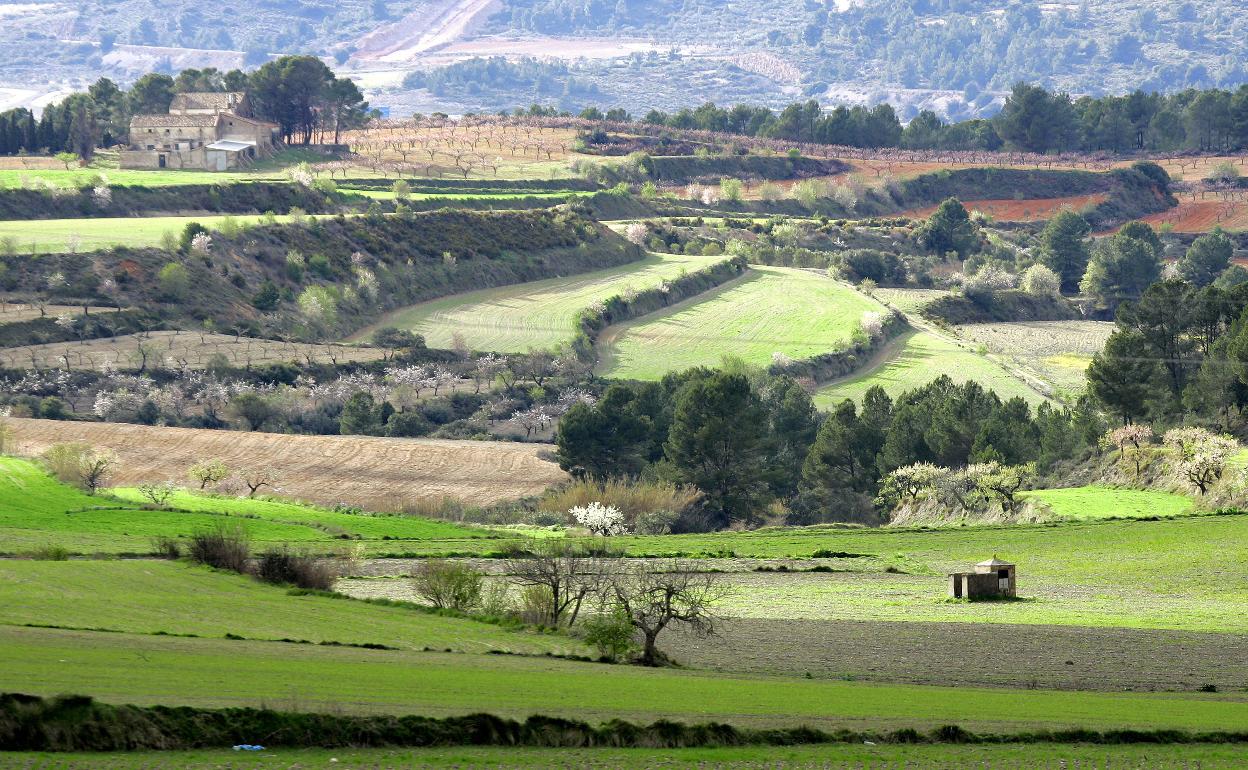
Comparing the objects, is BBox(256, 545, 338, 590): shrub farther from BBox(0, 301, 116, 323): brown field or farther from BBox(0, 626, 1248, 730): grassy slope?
BBox(0, 301, 116, 323): brown field

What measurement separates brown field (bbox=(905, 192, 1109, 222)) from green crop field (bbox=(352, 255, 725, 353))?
5430 centimetres

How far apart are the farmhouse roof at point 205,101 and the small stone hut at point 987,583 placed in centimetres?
11292

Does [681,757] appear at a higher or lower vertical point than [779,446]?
higher

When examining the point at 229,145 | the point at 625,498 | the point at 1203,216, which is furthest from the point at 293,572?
the point at 1203,216

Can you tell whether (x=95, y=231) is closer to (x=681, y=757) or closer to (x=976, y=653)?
(x=976, y=653)

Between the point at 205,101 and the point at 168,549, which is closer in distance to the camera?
the point at 168,549

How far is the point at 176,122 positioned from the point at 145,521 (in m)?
92.3

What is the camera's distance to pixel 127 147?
469 feet

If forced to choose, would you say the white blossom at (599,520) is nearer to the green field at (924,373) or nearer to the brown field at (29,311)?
the green field at (924,373)

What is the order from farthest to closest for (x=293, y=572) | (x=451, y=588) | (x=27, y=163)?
(x=27, y=163) < (x=293, y=572) < (x=451, y=588)

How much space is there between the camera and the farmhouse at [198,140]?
453 feet

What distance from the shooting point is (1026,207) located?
177m

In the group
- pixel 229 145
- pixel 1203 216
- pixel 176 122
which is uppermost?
pixel 176 122

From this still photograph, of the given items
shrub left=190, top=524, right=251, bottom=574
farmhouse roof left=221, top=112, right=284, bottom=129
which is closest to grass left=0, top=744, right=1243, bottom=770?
shrub left=190, top=524, right=251, bottom=574
